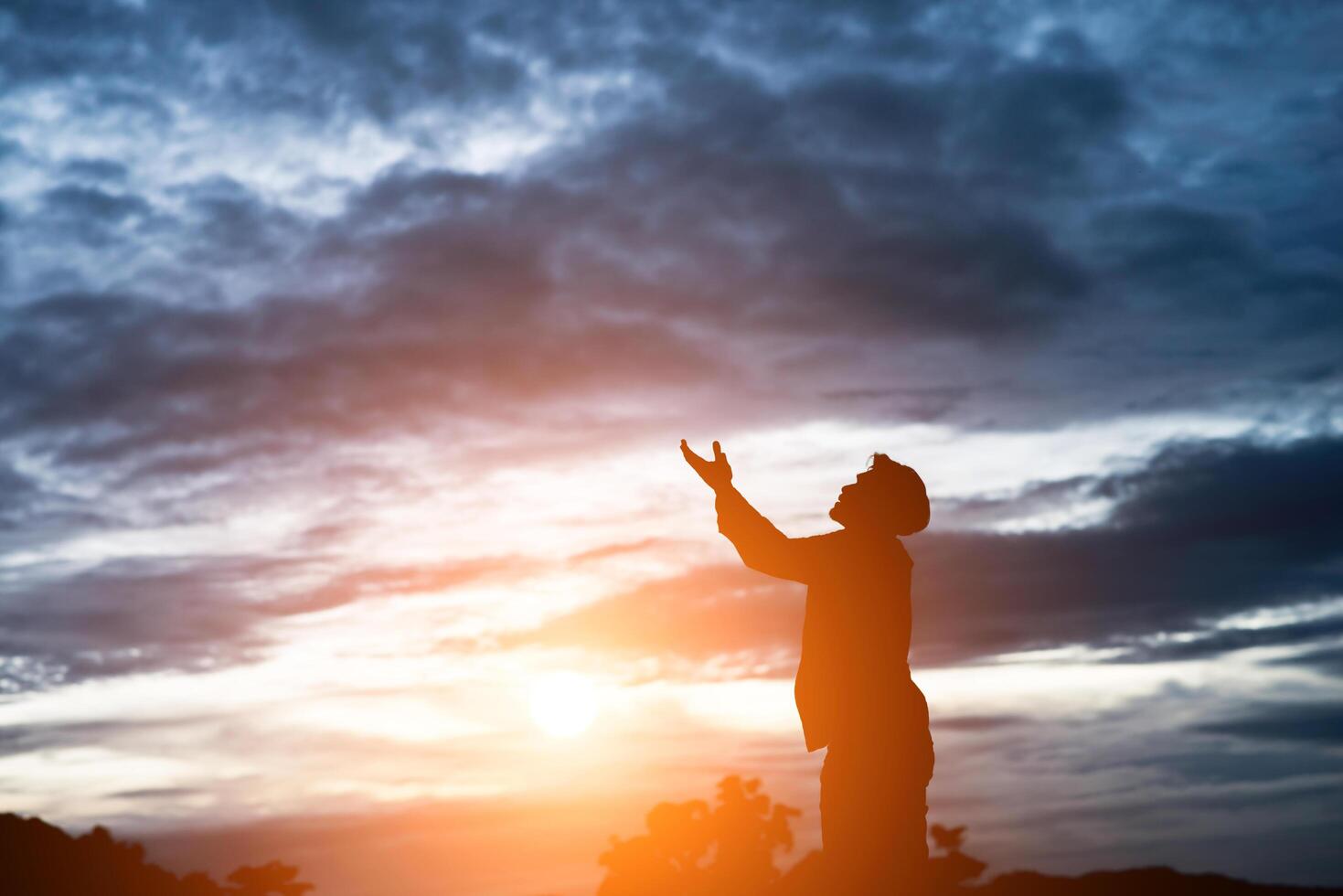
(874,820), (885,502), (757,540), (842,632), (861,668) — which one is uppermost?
(885,502)

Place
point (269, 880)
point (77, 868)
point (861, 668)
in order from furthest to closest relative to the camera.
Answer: point (77, 868)
point (269, 880)
point (861, 668)

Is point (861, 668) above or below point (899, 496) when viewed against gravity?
below

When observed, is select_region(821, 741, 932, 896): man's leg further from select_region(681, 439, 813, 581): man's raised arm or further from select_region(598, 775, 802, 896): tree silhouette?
select_region(598, 775, 802, 896): tree silhouette

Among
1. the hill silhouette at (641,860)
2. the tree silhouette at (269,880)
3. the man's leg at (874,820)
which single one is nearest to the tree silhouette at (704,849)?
the hill silhouette at (641,860)

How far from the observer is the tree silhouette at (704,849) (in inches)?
2240

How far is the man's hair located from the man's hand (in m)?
1.49

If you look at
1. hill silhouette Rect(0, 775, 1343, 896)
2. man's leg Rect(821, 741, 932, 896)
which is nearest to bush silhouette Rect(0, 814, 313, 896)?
hill silhouette Rect(0, 775, 1343, 896)

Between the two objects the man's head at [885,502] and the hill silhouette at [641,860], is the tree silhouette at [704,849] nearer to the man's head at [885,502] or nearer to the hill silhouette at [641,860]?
the hill silhouette at [641,860]

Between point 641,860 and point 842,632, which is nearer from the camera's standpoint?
point 842,632

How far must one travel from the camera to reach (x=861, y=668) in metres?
12.4

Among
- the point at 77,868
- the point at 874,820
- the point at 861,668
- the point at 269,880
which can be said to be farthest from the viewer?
the point at 77,868

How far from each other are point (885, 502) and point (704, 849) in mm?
49337

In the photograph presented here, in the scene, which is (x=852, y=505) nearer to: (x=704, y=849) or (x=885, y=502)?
(x=885, y=502)

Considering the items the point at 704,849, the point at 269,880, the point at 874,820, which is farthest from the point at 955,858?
the point at 874,820
